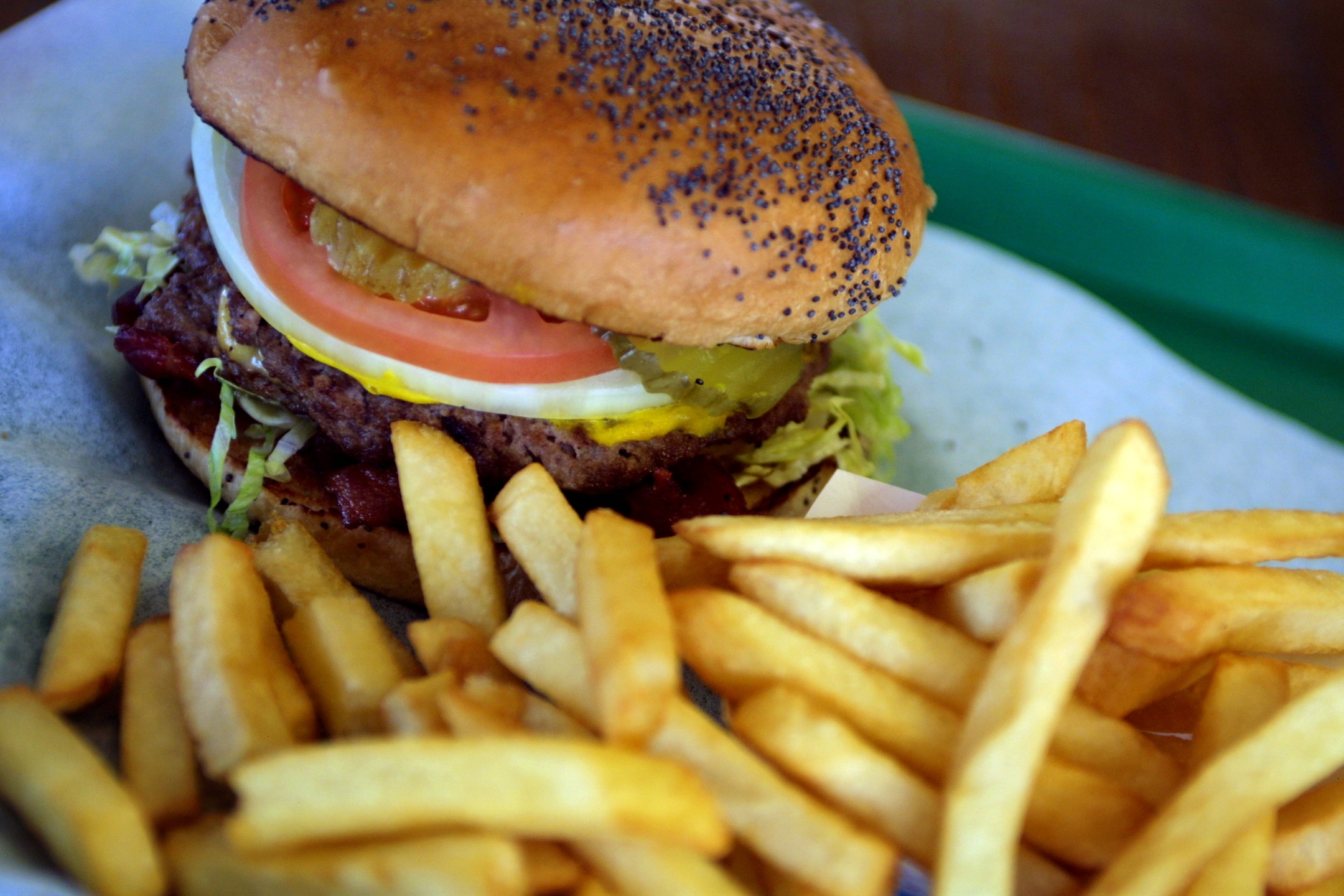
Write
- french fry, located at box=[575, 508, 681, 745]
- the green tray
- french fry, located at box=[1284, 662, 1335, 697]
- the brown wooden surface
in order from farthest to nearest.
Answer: the brown wooden surface < the green tray < french fry, located at box=[1284, 662, 1335, 697] < french fry, located at box=[575, 508, 681, 745]

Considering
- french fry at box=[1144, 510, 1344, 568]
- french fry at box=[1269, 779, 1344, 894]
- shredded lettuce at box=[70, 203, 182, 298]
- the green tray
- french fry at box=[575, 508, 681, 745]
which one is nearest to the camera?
french fry at box=[575, 508, 681, 745]

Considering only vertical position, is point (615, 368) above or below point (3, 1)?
above

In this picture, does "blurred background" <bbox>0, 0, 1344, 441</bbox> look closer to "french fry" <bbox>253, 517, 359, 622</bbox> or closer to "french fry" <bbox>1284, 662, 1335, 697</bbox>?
"french fry" <bbox>1284, 662, 1335, 697</bbox>

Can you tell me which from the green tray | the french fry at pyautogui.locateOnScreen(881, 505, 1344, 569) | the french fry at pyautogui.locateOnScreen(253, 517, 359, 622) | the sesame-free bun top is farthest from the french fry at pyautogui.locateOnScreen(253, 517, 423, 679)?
the green tray

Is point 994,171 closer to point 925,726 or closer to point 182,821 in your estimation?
point 925,726

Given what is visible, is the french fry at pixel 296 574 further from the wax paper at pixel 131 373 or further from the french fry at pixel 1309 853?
the french fry at pixel 1309 853

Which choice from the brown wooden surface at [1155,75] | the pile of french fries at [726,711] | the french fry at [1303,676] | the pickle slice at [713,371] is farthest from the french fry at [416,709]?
the brown wooden surface at [1155,75]

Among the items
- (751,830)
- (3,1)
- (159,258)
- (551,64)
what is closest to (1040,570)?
(751,830)


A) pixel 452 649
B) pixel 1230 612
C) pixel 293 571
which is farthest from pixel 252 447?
pixel 1230 612
